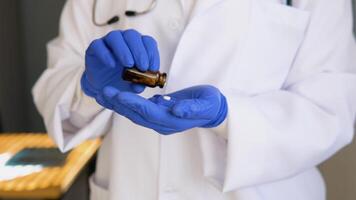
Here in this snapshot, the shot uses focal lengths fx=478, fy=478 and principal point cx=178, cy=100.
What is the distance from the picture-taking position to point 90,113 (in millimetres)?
833

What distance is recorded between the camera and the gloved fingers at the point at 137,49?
0.62 metres

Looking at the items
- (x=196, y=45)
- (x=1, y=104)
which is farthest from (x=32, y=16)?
(x=196, y=45)

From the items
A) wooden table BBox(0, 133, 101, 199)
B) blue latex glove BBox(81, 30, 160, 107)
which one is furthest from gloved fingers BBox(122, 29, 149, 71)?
wooden table BBox(0, 133, 101, 199)

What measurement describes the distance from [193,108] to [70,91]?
1.12 feet

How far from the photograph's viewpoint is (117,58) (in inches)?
25.9

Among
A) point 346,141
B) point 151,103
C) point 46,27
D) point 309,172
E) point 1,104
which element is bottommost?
point 1,104

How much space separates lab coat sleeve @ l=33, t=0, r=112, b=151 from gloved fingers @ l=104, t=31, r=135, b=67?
0.60 feet

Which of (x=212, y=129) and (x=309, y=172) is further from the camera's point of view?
(x=309, y=172)

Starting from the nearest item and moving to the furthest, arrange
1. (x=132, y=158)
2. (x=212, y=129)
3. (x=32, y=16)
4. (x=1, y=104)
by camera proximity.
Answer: (x=212, y=129) → (x=132, y=158) → (x=1, y=104) → (x=32, y=16)

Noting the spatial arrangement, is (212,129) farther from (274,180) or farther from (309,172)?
(309,172)

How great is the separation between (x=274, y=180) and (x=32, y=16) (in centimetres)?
134

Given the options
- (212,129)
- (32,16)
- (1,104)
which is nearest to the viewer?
(212,129)

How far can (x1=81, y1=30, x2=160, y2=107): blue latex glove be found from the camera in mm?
631

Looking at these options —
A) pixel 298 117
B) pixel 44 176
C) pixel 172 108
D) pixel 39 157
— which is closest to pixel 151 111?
pixel 172 108
